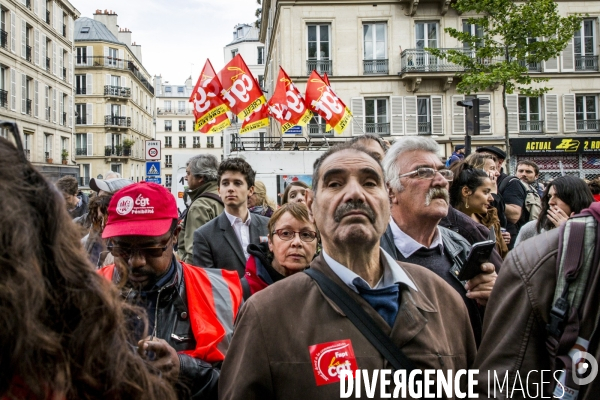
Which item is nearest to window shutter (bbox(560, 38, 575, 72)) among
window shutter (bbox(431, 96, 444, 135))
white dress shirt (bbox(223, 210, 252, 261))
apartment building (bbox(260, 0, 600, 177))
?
apartment building (bbox(260, 0, 600, 177))

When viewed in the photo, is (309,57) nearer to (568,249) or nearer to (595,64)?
(595,64)

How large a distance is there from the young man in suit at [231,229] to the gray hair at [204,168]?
2.77 ft

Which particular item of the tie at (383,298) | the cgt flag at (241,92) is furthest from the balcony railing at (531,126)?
the tie at (383,298)

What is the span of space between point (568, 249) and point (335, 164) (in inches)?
42.7

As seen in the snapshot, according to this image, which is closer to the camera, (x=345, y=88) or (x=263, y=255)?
(x=263, y=255)

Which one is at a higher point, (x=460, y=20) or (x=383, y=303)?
(x=460, y=20)

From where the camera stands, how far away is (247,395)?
1.99 m

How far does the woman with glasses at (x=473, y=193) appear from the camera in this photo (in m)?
4.61

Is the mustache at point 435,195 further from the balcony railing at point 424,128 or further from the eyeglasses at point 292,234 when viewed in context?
the balcony railing at point 424,128

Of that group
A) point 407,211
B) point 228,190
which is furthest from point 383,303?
point 228,190

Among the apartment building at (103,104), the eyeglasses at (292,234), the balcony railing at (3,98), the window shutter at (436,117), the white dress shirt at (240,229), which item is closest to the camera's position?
the eyeglasses at (292,234)

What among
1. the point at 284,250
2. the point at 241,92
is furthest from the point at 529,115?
the point at 284,250

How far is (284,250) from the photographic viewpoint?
3.82 metres

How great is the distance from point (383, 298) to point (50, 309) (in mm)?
1368
